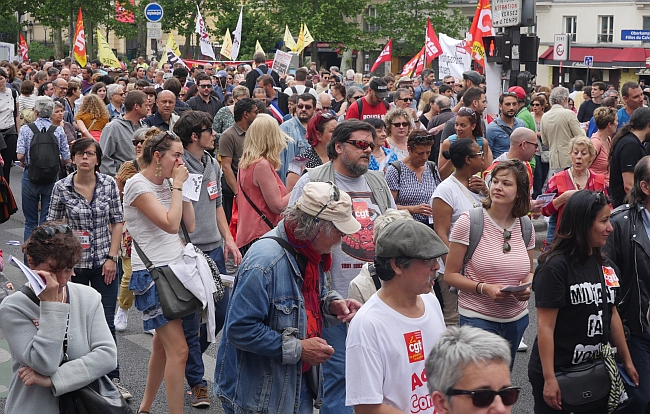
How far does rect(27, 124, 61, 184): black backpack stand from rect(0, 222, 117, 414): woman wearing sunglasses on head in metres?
6.20

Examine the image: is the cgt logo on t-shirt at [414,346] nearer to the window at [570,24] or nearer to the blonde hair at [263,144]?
the blonde hair at [263,144]

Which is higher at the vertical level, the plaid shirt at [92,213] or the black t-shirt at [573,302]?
the plaid shirt at [92,213]

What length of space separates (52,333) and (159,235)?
1721 mm

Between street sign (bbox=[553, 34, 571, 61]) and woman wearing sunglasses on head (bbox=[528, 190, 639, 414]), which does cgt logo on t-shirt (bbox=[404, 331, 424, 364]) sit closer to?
woman wearing sunglasses on head (bbox=[528, 190, 639, 414])

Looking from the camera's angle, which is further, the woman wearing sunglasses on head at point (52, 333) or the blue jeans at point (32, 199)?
the blue jeans at point (32, 199)

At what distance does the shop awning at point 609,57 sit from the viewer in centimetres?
5222

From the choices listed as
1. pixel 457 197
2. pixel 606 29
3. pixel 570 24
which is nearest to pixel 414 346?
pixel 457 197

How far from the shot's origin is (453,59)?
2195cm

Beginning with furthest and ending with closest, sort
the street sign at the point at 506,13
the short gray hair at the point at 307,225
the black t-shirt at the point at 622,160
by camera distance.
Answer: the street sign at the point at 506,13
the black t-shirt at the point at 622,160
the short gray hair at the point at 307,225

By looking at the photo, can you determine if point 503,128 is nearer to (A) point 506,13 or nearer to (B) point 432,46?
(A) point 506,13

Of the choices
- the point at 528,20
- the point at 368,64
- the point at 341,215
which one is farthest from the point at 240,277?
the point at 368,64

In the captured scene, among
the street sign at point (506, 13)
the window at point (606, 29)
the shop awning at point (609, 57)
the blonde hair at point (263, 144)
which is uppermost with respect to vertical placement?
the window at point (606, 29)

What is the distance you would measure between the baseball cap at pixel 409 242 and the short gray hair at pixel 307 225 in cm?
48

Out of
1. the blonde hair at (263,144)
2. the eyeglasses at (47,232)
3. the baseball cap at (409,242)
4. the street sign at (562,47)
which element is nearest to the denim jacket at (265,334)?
the baseball cap at (409,242)
